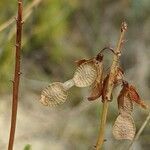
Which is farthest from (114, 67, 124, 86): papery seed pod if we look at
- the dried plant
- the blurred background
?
the blurred background

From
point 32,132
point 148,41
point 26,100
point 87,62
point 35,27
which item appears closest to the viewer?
point 87,62

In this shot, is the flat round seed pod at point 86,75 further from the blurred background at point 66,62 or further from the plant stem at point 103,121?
the blurred background at point 66,62

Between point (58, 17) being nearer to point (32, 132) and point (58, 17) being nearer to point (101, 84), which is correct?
point (32, 132)

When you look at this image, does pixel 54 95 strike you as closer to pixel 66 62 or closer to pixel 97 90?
pixel 97 90

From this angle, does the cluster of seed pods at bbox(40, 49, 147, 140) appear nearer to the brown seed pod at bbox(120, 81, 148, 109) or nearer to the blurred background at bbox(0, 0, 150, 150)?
the brown seed pod at bbox(120, 81, 148, 109)

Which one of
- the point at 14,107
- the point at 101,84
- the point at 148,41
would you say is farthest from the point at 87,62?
the point at 148,41
